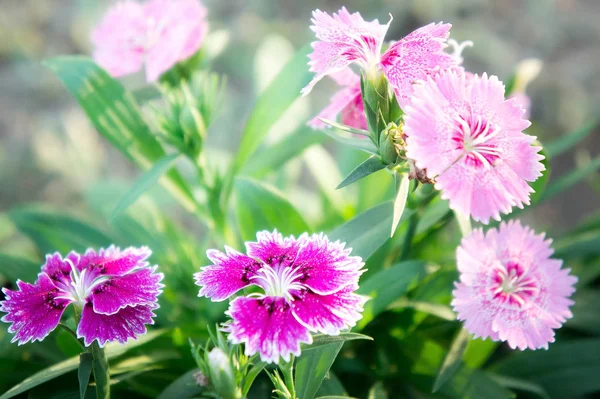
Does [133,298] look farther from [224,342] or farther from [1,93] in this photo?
[1,93]

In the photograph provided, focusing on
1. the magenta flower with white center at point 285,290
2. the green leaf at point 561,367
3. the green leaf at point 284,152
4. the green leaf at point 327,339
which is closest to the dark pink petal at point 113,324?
the magenta flower with white center at point 285,290

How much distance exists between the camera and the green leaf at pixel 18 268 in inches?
45.8

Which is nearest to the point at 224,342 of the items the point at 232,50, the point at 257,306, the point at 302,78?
the point at 257,306

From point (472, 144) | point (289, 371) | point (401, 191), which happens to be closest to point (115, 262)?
point (289, 371)

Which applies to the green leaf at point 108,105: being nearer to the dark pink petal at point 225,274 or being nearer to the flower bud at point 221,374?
the dark pink petal at point 225,274

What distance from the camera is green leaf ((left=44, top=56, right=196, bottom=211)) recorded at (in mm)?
1207

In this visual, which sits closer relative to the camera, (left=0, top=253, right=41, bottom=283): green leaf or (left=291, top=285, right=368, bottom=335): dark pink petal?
(left=291, top=285, right=368, bottom=335): dark pink petal

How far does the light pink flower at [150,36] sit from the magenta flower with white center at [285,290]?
1.62 ft

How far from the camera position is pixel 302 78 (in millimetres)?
1207

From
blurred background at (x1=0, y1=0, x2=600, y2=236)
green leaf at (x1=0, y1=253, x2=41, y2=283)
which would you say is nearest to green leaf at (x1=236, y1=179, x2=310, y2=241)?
green leaf at (x1=0, y1=253, x2=41, y2=283)

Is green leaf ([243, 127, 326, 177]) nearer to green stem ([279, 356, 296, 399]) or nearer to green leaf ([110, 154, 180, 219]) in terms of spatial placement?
green leaf ([110, 154, 180, 219])

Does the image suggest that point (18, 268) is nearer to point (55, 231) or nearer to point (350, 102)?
point (55, 231)

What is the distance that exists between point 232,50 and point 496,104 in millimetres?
2053

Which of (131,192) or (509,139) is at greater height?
(131,192)
